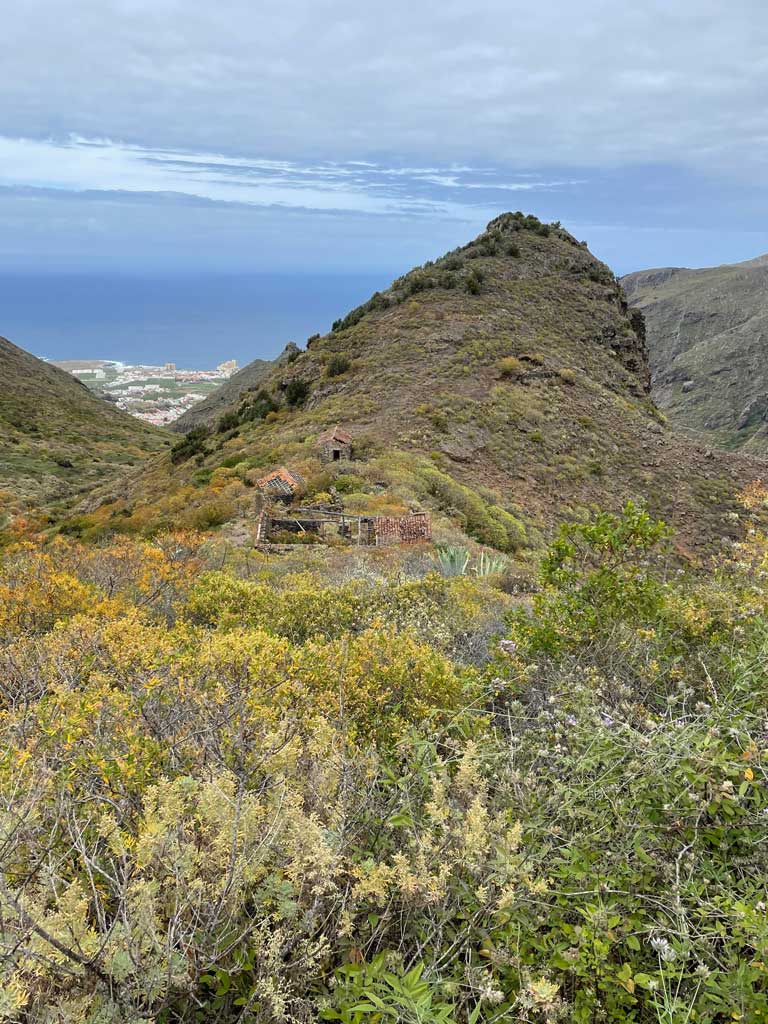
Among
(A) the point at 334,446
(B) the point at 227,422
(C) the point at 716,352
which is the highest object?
(C) the point at 716,352

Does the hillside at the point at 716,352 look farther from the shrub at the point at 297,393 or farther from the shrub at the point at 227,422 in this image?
the shrub at the point at 227,422

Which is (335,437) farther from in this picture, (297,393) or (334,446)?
(297,393)

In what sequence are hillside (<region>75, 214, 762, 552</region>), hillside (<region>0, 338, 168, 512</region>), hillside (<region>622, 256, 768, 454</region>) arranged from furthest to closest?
hillside (<region>622, 256, 768, 454</region>)
hillside (<region>0, 338, 168, 512</region>)
hillside (<region>75, 214, 762, 552</region>)

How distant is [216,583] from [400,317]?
30.8m

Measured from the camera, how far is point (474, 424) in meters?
24.6

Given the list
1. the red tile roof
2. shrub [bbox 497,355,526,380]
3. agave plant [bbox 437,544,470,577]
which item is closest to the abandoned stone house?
the red tile roof

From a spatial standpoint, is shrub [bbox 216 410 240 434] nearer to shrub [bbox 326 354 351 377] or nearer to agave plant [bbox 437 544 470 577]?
shrub [bbox 326 354 351 377]

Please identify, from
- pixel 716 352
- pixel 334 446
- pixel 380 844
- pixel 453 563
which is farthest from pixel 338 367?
pixel 716 352

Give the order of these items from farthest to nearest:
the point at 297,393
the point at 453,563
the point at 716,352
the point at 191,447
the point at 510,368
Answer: the point at 716,352 < the point at 191,447 < the point at 297,393 < the point at 510,368 < the point at 453,563

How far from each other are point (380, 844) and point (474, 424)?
74.5 feet

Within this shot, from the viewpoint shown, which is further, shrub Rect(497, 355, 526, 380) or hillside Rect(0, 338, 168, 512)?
hillside Rect(0, 338, 168, 512)

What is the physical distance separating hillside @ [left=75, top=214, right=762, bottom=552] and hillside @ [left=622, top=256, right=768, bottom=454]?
2452 inches

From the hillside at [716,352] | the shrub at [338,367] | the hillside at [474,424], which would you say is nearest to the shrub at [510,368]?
the hillside at [474,424]

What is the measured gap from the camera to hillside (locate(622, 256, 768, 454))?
102 meters
